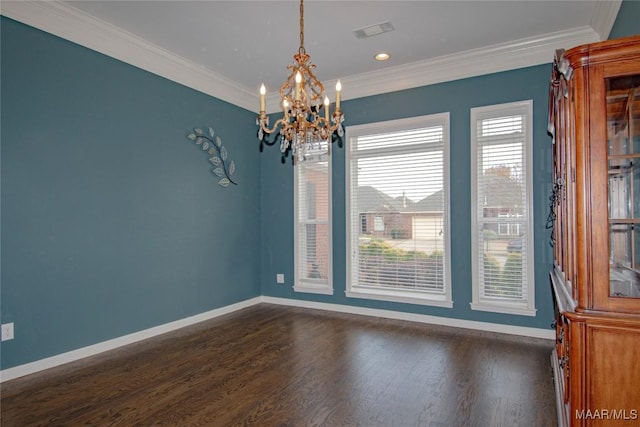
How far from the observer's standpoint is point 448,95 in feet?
14.2

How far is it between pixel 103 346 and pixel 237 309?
181 cm

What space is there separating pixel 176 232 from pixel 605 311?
3893mm

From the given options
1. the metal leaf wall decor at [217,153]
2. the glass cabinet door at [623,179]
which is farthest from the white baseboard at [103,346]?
the glass cabinet door at [623,179]

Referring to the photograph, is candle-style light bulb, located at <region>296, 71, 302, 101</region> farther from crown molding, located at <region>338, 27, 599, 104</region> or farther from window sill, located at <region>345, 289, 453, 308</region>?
window sill, located at <region>345, 289, 453, 308</region>

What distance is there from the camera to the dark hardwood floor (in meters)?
2.38

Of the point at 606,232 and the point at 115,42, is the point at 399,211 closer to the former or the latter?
the point at 606,232

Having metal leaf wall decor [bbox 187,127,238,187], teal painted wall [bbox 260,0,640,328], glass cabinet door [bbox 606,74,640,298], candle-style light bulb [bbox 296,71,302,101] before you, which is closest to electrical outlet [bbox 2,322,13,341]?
metal leaf wall decor [bbox 187,127,238,187]

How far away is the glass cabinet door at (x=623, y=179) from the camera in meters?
1.68

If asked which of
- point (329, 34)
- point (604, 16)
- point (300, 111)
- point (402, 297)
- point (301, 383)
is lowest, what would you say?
point (301, 383)

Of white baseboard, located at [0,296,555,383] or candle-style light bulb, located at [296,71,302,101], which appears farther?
white baseboard, located at [0,296,555,383]

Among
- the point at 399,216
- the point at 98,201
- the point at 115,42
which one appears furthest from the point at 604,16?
the point at 98,201

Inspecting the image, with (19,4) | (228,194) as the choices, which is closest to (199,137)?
(228,194)

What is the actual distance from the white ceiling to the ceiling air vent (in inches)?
2.2

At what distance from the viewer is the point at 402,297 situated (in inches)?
178
